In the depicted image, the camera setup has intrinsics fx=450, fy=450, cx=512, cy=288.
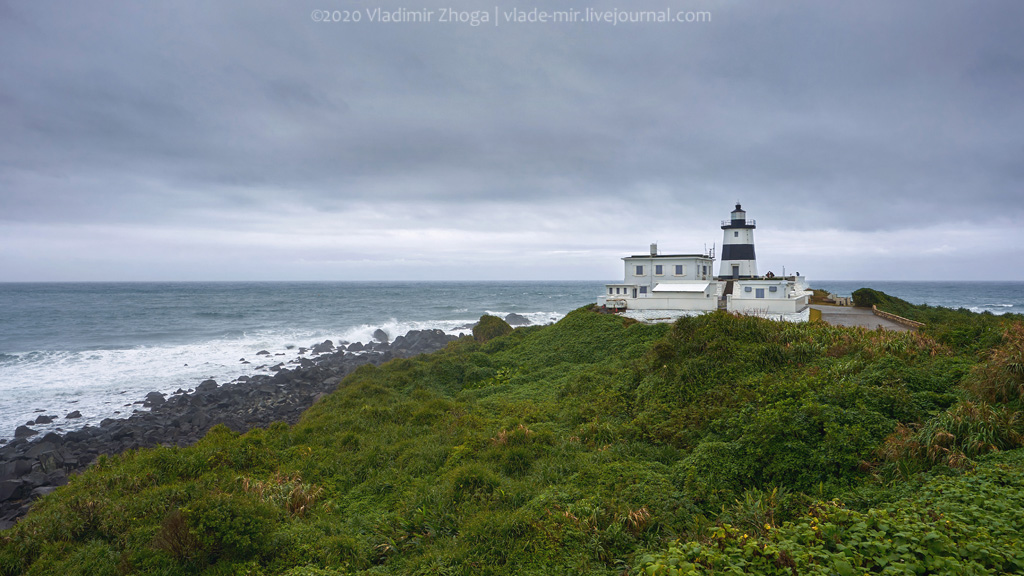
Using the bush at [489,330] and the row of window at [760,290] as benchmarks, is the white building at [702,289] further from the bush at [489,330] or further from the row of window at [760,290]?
the bush at [489,330]

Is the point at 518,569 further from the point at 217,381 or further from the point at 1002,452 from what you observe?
the point at 217,381

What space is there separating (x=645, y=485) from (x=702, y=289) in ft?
58.1

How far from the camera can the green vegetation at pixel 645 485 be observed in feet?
15.0

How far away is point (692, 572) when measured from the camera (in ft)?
13.3

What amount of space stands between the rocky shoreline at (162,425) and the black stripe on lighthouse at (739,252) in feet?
89.6

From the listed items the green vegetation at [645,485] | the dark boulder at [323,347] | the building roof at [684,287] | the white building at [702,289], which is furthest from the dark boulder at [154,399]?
the building roof at [684,287]

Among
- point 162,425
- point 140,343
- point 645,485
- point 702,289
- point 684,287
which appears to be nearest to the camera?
point 645,485

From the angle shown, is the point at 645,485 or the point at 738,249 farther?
the point at 738,249

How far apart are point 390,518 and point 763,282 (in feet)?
69.1

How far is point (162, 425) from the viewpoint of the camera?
53.2 ft

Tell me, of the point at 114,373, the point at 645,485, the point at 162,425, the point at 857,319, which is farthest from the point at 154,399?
the point at 857,319

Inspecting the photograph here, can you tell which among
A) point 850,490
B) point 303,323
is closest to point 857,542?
point 850,490

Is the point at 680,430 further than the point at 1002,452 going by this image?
Yes

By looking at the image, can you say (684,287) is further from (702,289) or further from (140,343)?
(140,343)
